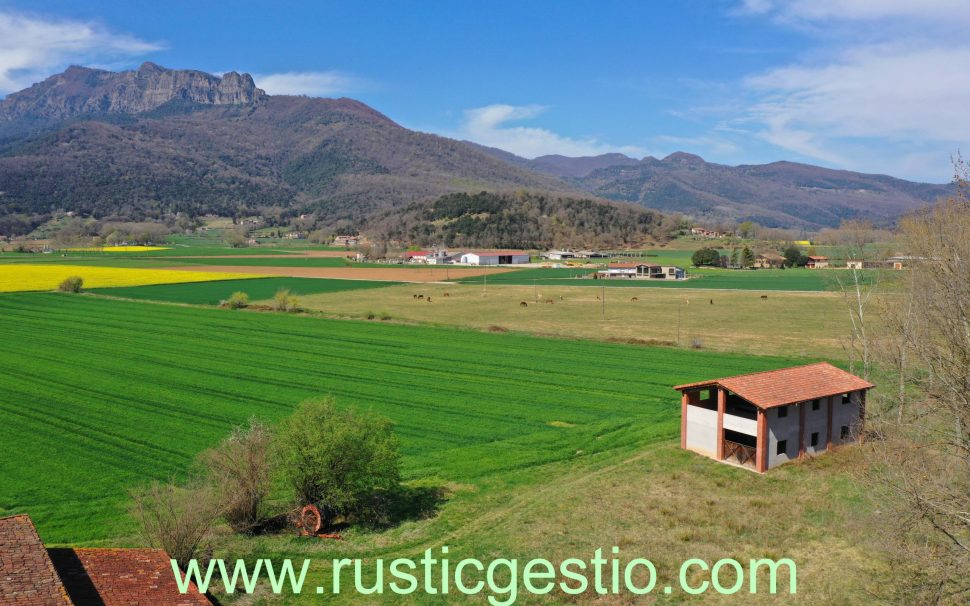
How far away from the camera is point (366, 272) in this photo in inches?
5546

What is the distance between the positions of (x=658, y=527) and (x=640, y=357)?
31.2 metres

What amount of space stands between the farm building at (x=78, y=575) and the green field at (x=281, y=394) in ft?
17.9

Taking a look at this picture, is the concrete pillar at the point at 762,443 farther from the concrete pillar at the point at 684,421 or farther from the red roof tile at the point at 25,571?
the red roof tile at the point at 25,571

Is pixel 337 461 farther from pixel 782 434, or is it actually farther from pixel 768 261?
pixel 768 261

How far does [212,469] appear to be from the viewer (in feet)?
79.3

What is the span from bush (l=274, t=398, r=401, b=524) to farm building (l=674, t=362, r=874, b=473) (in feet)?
46.3

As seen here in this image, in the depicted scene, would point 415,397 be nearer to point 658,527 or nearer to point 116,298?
point 658,527

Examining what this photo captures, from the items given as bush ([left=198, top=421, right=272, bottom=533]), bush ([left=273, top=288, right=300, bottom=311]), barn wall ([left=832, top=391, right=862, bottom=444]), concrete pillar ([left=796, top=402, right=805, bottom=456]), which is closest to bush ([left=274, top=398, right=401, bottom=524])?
bush ([left=198, top=421, right=272, bottom=533])

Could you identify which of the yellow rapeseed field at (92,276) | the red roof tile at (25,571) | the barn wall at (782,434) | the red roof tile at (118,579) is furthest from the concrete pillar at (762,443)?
the yellow rapeseed field at (92,276)

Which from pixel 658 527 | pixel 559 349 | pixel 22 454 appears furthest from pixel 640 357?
pixel 22 454

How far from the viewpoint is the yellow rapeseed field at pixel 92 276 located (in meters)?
103

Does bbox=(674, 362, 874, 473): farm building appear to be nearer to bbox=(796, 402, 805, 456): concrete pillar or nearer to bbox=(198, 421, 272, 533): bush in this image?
bbox=(796, 402, 805, 456): concrete pillar

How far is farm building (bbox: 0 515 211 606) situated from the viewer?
542 inches

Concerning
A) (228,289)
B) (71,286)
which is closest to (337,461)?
(228,289)
